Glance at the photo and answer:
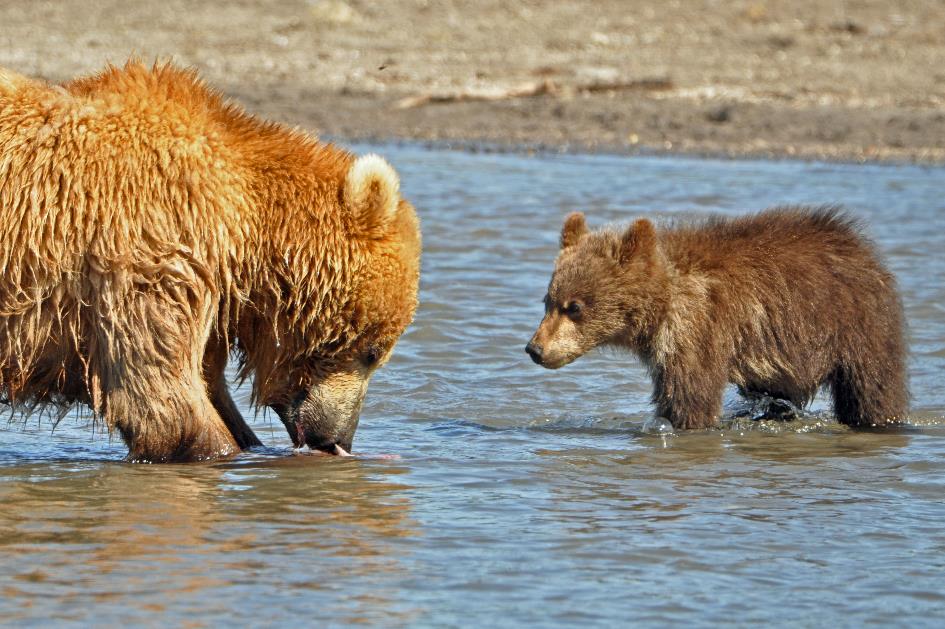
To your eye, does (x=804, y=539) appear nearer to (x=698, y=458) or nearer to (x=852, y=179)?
(x=698, y=458)

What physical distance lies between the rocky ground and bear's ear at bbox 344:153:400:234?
10906 mm

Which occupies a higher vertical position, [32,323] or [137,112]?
[137,112]

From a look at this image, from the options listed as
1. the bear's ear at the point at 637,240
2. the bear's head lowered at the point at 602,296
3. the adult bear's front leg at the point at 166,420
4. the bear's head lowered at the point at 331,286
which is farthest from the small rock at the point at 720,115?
the adult bear's front leg at the point at 166,420

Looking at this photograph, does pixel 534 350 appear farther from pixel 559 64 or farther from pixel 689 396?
pixel 559 64

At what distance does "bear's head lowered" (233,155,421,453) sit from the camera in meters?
5.95

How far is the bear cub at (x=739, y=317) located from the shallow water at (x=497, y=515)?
0.79 ft

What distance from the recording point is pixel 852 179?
14.6 metres

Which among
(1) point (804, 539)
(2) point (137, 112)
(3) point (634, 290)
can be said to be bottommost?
(1) point (804, 539)

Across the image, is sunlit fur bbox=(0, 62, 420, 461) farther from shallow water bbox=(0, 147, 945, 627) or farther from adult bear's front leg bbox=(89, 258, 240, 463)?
shallow water bbox=(0, 147, 945, 627)

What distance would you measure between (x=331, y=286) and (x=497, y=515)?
1113mm

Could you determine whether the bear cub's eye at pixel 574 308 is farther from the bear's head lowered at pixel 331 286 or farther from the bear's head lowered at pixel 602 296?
Result: the bear's head lowered at pixel 331 286

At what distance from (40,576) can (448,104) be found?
14.1 m

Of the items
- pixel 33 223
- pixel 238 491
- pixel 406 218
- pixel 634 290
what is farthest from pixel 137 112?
pixel 634 290

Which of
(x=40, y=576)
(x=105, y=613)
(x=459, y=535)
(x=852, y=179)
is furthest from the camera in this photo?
(x=852, y=179)
